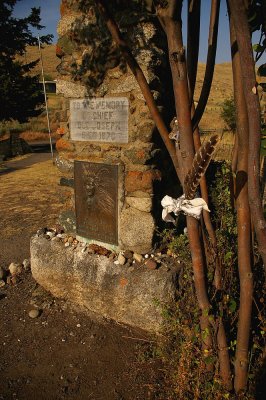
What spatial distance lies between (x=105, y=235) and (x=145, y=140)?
1022 mm

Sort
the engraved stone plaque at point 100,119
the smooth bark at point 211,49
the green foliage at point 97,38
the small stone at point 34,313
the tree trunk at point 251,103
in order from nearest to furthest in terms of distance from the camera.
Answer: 1. the tree trunk at point 251,103
2. the smooth bark at point 211,49
3. the green foliage at point 97,38
4. the engraved stone plaque at point 100,119
5. the small stone at point 34,313

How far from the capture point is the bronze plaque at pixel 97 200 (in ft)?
10.4

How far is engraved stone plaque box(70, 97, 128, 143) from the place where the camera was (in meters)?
3.00

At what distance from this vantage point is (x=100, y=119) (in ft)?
10.3

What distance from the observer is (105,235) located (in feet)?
10.8

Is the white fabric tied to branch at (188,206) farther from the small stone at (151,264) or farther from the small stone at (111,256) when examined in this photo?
the small stone at (111,256)

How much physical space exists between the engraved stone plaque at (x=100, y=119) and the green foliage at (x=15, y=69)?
13237 mm

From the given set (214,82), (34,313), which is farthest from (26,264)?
(214,82)

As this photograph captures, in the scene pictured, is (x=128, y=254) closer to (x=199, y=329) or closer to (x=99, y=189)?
(x=99, y=189)

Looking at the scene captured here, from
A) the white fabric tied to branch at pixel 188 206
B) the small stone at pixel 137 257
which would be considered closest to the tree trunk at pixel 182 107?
the white fabric tied to branch at pixel 188 206

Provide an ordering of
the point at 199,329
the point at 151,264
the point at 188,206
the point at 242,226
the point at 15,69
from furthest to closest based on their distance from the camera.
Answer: the point at 15,69
the point at 151,264
the point at 199,329
the point at 242,226
the point at 188,206

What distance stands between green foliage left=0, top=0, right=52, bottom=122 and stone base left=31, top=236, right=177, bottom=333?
13479mm

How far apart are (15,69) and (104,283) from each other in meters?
15.2

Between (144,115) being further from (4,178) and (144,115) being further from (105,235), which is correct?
(4,178)
